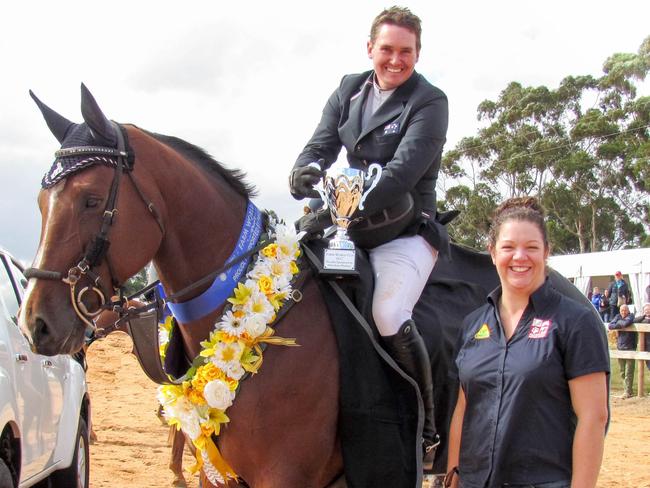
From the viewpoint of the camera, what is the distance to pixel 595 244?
44500 mm

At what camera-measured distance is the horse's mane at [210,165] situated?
3.94m

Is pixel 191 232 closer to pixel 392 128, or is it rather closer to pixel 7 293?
pixel 392 128

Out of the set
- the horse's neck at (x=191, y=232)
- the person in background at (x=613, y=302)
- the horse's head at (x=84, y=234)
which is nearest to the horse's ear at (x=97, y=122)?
the horse's head at (x=84, y=234)

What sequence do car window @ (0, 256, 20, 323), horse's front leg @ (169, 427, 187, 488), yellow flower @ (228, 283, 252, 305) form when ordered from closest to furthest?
1. yellow flower @ (228, 283, 252, 305)
2. car window @ (0, 256, 20, 323)
3. horse's front leg @ (169, 427, 187, 488)

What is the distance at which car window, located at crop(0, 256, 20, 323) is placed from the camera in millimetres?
5410

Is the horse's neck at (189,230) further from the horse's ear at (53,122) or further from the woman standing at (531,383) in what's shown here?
the woman standing at (531,383)

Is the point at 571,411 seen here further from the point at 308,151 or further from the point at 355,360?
the point at 308,151

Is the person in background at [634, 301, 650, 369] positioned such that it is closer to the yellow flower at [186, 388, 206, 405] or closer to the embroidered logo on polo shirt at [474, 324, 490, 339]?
the embroidered logo on polo shirt at [474, 324, 490, 339]

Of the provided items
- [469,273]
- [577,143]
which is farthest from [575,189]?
[469,273]

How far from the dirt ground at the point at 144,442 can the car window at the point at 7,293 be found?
2803 millimetres

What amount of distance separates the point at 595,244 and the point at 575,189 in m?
3.71

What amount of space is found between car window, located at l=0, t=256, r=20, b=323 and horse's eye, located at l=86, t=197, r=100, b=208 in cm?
252

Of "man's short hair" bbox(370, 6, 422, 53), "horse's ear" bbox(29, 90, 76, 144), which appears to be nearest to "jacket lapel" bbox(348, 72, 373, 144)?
"man's short hair" bbox(370, 6, 422, 53)

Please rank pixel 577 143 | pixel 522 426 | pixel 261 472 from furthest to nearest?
pixel 577 143
pixel 261 472
pixel 522 426
